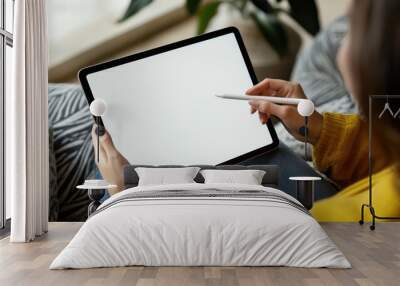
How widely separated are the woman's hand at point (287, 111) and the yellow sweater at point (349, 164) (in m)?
0.10

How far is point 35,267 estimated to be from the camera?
170 inches

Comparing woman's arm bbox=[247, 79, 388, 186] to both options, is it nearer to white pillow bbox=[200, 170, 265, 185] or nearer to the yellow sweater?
the yellow sweater

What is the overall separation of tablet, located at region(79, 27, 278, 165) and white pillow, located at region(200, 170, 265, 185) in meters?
0.37

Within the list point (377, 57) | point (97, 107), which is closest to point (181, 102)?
point (97, 107)

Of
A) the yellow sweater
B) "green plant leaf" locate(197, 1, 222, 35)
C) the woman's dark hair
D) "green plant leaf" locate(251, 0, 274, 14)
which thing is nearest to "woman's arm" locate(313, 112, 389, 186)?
the yellow sweater

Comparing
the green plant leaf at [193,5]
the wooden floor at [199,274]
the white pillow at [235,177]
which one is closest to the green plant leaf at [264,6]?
the green plant leaf at [193,5]

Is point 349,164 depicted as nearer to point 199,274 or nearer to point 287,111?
point 287,111

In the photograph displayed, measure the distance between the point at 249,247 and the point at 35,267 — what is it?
1465mm

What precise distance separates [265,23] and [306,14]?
44cm

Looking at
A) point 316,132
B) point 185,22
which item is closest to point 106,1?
point 185,22

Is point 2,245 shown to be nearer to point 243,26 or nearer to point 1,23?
point 1,23

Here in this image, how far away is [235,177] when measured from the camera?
608 centimetres

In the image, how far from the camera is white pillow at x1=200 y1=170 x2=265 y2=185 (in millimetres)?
6055

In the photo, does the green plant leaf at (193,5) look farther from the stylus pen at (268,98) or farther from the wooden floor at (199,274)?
the wooden floor at (199,274)
